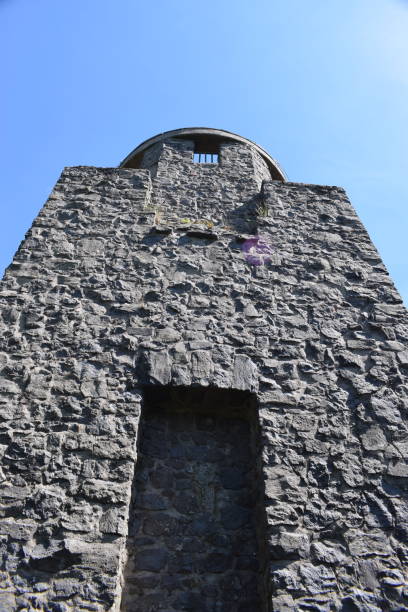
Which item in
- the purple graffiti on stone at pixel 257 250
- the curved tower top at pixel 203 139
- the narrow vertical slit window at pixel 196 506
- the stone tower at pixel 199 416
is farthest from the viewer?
the curved tower top at pixel 203 139

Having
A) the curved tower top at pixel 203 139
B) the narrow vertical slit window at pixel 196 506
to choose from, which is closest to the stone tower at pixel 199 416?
the narrow vertical slit window at pixel 196 506

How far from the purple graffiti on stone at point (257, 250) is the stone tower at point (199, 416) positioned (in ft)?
0.08

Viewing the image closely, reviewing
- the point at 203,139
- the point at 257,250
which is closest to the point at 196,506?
the point at 257,250

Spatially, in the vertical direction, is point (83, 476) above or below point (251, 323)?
below

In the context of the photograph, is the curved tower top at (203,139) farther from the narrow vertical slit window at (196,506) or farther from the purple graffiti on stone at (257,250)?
the narrow vertical slit window at (196,506)

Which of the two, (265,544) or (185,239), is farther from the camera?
(185,239)

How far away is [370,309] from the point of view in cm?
534

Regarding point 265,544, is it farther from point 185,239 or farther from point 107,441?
point 185,239

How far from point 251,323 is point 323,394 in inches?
42.4

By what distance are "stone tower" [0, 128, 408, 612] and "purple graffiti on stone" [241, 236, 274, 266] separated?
0.02 meters

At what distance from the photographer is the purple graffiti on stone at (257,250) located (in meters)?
5.72

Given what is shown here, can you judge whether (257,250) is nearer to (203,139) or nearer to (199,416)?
(199,416)

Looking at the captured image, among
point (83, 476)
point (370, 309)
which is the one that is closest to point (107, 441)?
point (83, 476)

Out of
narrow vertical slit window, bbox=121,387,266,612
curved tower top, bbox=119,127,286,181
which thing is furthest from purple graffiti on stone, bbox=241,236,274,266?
curved tower top, bbox=119,127,286,181
